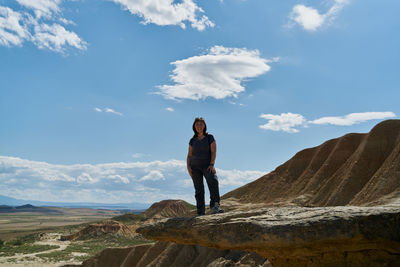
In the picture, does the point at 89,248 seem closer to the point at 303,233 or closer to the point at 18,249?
the point at 18,249

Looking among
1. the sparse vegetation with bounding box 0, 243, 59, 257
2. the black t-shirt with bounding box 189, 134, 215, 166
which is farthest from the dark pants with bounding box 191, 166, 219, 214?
the sparse vegetation with bounding box 0, 243, 59, 257

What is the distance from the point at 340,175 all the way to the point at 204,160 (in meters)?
23.2

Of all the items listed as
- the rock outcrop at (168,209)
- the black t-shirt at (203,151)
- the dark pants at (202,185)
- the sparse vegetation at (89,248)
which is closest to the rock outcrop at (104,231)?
the sparse vegetation at (89,248)

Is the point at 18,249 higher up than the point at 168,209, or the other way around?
the point at 168,209

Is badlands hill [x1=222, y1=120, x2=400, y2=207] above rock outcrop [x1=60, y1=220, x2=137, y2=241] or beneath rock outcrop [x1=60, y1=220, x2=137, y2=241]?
above

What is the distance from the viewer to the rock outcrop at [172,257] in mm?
16000

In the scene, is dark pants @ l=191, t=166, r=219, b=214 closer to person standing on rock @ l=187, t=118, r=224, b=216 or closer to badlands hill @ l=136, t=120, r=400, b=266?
person standing on rock @ l=187, t=118, r=224, b=216

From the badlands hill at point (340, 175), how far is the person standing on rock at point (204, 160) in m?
14.6

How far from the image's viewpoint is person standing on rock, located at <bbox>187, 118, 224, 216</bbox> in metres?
7.60

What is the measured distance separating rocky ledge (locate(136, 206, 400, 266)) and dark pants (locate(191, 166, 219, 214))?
1.72 ft

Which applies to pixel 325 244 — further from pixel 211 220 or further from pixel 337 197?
pixel 337 197

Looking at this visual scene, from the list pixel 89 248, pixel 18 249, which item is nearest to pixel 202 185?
pixel 89 248

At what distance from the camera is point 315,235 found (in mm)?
6195

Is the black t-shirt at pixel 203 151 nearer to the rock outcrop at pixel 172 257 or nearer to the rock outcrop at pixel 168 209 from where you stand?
the rock outcrop at pixel 172 257
